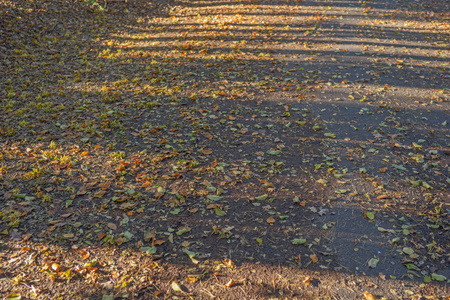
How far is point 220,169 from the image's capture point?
13.3 feet

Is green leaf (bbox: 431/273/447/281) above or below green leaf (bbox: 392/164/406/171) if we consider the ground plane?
below

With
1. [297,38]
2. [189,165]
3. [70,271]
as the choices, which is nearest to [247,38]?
[297,38]

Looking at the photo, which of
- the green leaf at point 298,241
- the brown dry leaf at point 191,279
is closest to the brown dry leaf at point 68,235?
the brown dry leaf at point 191,279

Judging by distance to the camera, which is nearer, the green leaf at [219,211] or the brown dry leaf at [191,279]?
the brown dry leaf at [191,279]

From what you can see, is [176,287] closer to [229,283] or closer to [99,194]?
[229,283]

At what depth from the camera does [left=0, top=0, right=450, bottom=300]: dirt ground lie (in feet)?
9.08

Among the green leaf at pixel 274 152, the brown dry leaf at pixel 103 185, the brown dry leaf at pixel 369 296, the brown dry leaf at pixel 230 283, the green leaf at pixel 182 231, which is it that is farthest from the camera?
the green leaf at pixel 274 152

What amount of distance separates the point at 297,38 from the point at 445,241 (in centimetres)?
713

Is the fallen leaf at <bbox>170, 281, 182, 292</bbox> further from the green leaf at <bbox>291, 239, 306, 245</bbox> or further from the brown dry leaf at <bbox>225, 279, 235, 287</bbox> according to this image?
the green leaf at <bbox>291, 239, 306, 245</bbox>

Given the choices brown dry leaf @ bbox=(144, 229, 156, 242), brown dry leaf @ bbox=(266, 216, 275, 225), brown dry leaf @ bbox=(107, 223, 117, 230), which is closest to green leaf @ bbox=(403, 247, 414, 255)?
brown dry leaf @ bbox=(266, 216, 275, 225)

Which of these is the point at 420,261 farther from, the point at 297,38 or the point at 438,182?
the point at 297,38

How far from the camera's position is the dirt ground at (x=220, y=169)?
2768 millimetres

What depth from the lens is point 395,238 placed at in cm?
311

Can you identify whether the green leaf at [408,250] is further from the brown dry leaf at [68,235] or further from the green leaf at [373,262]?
the brown dry leaf at [68,235]
